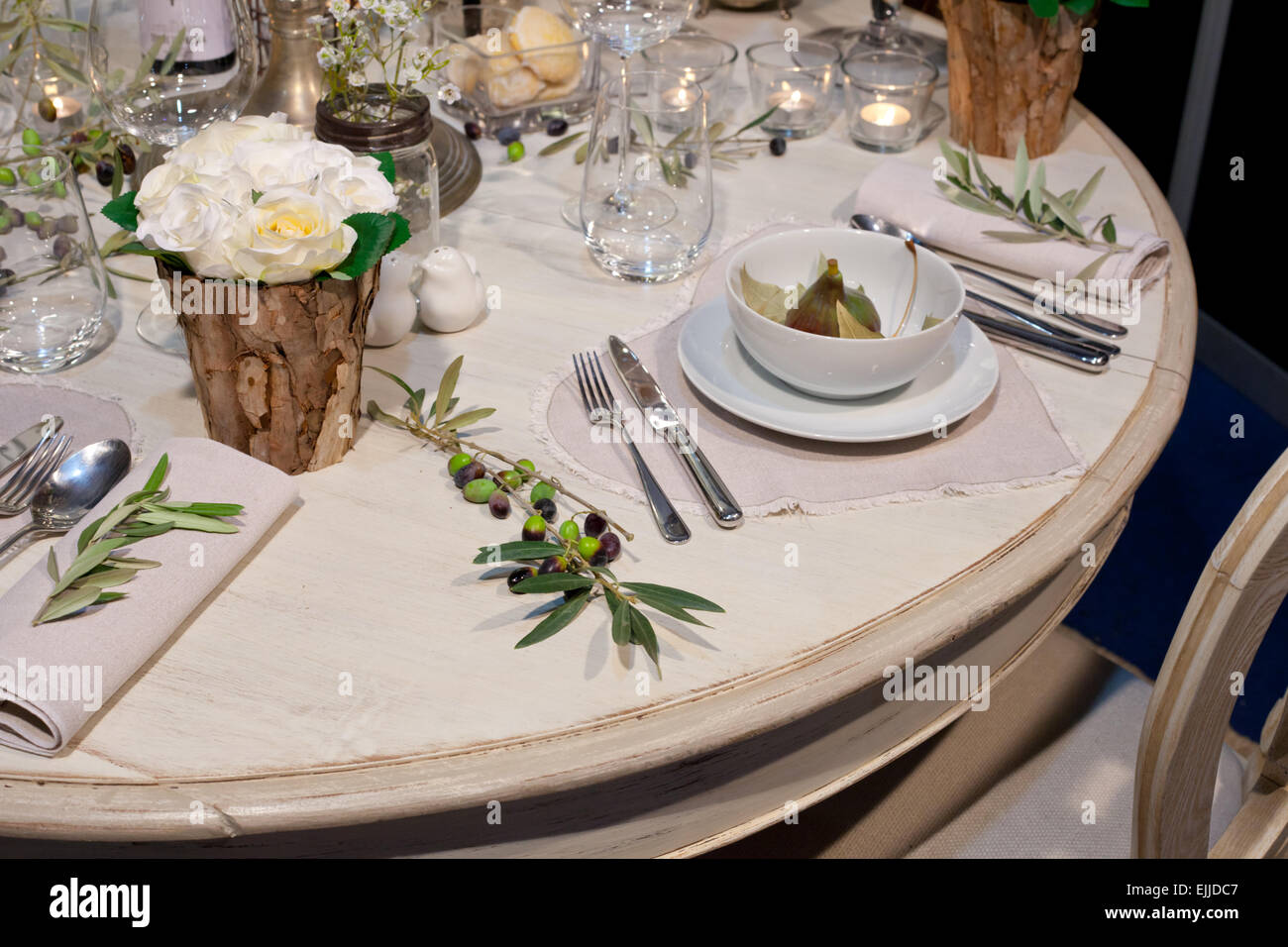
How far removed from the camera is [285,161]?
2.62 ft

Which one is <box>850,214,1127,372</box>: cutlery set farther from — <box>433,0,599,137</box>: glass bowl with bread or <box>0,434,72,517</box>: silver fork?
<box>0,434,72,517</box>: silver fork

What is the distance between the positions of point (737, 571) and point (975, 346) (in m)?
0.36

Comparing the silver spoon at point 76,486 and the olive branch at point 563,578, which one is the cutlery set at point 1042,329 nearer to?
the olive branch at point 563,578

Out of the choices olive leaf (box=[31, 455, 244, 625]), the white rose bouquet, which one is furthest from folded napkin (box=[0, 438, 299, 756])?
the white rose bouquet

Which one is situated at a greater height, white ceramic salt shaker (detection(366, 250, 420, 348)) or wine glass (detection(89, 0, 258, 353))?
wine glass (detection(89, 0, 258, 353))

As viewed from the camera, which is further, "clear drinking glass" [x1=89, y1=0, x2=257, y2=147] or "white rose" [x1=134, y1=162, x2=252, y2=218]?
"clear drinking glass" [x1=89, y1=0, x2=257, y2=147]

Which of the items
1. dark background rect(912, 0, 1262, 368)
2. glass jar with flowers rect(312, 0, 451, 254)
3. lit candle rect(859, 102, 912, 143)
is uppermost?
glass jar with flowers rect(312, 0, 451, 254)

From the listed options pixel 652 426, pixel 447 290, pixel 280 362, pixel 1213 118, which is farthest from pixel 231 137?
pixel 1213 118

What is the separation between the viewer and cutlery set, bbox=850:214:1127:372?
41.4 inches

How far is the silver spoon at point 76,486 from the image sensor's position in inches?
32.1

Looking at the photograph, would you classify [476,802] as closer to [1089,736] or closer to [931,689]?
[931,689]

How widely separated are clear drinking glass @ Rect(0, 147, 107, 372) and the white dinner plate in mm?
514

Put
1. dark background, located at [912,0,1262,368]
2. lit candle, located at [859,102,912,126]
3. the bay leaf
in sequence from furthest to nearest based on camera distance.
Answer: dark background, located at [912,0,1262,368] → lit candle, located at [859,102,912,126] → the bay leaf

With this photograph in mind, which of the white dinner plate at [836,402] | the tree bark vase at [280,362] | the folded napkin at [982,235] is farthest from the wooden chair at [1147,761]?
the tree bark vase at [280,362]
